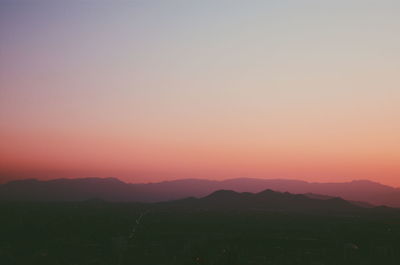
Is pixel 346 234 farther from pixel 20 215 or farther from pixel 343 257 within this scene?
pixel 20 215

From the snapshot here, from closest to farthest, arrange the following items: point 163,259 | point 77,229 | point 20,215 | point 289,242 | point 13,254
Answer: point 163,259
point 13,254
point 289,242
point 77,229
point 20,215

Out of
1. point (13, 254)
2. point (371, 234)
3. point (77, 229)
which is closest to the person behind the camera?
point (13, 254)

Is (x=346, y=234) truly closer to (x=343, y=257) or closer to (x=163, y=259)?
(x=343, y=257)

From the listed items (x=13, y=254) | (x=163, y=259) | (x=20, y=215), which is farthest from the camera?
(x=20, y=215)

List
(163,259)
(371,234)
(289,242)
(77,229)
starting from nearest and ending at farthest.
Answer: (163,259) → (289,242) → (371,234) → (77,229)

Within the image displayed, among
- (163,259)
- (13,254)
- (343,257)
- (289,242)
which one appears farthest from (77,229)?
(343,257)

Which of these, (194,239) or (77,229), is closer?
(194,239)

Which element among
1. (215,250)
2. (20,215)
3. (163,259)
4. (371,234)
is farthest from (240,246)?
(20,215)

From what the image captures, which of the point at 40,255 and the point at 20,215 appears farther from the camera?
the point at 20,215
